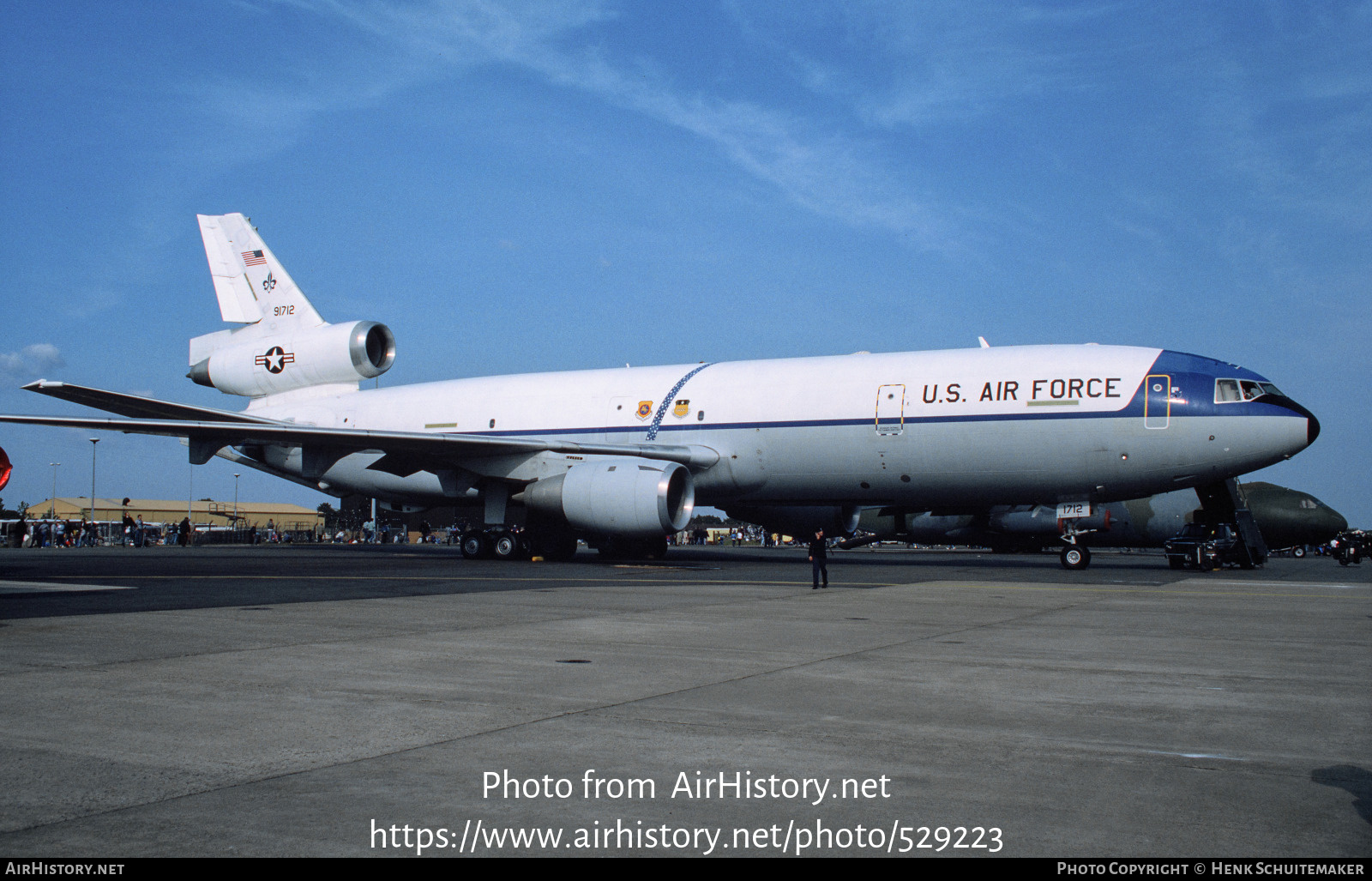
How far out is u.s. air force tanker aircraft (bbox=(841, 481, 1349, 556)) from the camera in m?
37.3

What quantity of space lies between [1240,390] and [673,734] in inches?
694

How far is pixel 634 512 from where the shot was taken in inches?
788

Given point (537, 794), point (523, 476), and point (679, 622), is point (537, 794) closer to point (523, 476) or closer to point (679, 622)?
point (679, 622)

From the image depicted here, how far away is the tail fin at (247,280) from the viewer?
27.7 metres

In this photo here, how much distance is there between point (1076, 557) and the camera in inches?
840

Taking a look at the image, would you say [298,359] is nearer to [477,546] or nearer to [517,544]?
[477,546]

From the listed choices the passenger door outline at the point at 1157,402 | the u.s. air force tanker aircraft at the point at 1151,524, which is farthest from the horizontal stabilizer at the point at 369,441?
the u.s. air force tanker aircraft at the point at 1151,524

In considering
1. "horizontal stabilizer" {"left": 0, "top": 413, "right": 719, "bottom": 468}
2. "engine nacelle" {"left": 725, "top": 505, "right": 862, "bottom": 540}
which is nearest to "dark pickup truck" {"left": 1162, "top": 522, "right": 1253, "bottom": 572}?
"engine nacelle" {"left": 725, "top": 505, "right": 862, "bottom": 540}

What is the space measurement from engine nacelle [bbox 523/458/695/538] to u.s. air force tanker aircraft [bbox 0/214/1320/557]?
1.7 inches

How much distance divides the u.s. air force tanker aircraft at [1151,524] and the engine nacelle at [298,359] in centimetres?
1770

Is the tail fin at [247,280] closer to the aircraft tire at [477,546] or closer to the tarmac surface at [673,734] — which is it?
the aircraft tire at [477,546]

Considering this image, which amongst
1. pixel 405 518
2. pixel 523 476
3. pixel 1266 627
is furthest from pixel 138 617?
pixel 405 518

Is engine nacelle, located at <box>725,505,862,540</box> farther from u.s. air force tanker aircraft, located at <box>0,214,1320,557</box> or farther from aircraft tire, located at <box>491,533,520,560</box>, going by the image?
aircraft tire, located at <box>491,533,520,560</box>

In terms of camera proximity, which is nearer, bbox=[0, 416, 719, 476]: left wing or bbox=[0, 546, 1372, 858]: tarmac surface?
bbox=[0, 546, 1372, 858]: tarmac surface
